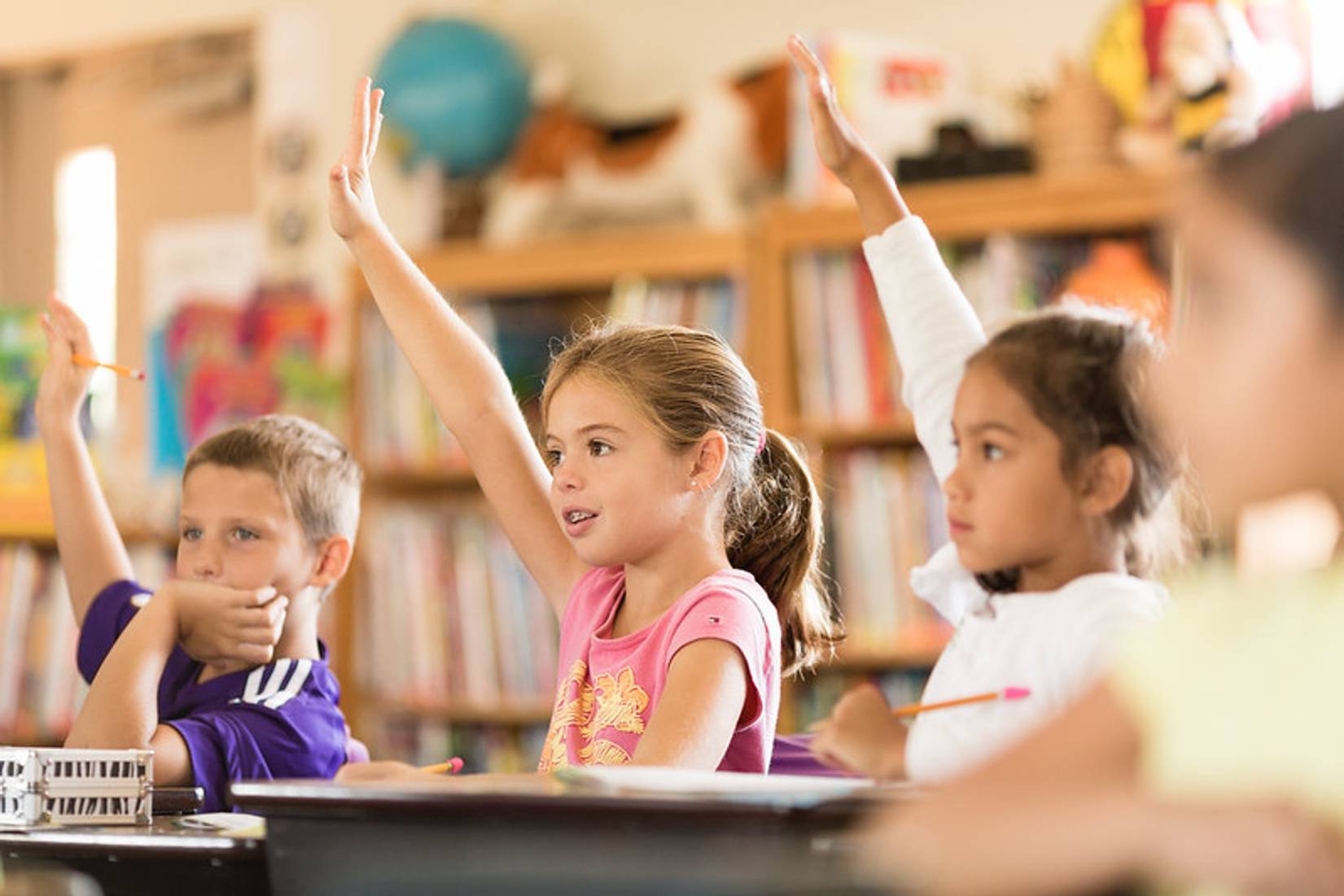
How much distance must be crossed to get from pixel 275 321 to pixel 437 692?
0.97 metres

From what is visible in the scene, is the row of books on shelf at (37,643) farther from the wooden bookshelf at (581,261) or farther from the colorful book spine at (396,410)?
the wooden bookshelf at (581,261)

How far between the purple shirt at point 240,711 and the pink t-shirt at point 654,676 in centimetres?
24

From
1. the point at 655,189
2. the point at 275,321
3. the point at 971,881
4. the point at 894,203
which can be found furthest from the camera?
the point at 275,321

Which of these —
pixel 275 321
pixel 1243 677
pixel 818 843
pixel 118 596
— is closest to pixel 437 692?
pixel 275 321

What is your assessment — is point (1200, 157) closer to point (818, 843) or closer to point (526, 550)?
point (818, 843)

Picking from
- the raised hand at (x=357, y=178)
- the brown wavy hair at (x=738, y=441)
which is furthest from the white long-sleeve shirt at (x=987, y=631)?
the raised hand at (x=357, y=178)

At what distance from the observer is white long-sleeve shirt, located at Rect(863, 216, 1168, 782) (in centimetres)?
111

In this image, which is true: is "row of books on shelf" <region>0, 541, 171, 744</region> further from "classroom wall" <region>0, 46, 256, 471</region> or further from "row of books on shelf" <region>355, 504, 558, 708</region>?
"classroom wall" <region>0, 46, 256, 471</region>

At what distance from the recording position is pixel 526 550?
62.6 inches

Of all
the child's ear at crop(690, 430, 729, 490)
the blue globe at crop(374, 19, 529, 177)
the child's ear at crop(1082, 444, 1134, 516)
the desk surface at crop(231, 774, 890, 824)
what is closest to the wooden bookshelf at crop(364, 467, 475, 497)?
the blue globe at crop(374, 19, 529, 177)

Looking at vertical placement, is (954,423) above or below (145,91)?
below

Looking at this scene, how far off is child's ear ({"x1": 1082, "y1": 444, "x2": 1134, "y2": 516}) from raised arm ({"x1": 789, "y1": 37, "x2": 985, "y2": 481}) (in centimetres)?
28

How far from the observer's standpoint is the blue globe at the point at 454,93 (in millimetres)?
3350

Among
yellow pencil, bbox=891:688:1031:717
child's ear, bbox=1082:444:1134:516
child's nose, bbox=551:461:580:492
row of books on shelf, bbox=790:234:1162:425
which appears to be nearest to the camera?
yellow pencil, bbox=891:688:1031:717
